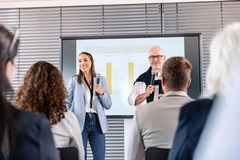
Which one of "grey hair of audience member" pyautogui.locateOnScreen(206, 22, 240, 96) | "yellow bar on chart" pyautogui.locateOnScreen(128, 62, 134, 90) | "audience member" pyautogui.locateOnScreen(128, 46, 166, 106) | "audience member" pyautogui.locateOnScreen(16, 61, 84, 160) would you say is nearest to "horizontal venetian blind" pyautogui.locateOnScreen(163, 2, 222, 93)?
"yellow bar on chart" pyautogui.locateOnScreen(128, 62, 134, 90)

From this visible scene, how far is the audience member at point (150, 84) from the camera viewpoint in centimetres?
312

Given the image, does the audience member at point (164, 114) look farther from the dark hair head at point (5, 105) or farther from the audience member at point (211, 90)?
the dark hair head at point (5, 105)

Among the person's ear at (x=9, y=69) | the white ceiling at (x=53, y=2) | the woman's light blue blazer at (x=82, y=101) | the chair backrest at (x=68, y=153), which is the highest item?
the white ceiling at (x=53, y=2)

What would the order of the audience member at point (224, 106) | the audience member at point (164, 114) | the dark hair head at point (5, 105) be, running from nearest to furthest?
the audience member at point (224, 106) → the dark hair head at point (5, 105) → the audience member at point (164, 114)

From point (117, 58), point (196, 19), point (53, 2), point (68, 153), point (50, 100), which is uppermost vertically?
point (53, 2)

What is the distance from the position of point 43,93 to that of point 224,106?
4.02 ft

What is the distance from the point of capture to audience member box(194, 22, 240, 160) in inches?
25.2

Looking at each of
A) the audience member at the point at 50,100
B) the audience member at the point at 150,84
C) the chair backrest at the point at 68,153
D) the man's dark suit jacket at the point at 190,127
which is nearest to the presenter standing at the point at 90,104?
the audience member at the point at 150,84

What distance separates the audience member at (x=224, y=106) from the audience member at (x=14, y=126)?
0.45 metres

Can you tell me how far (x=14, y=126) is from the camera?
84cm

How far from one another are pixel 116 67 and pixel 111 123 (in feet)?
2.62

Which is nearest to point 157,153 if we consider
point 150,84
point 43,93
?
point 43,93

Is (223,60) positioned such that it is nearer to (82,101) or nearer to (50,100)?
(50,100)

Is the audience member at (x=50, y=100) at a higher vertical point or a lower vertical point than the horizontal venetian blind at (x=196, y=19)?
lower
